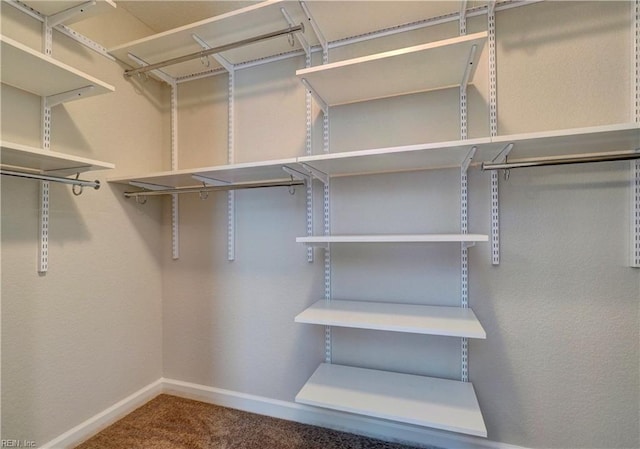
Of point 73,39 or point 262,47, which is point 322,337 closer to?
point 262,47

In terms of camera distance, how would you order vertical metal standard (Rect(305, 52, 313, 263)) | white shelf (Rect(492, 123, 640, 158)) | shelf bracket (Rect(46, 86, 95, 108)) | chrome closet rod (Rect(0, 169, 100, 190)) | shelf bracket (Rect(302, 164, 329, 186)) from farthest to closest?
vertical metal standard (Rect(305, 52, 313, 263)) < shelf bracket (Rect(302, 164, 329, 186)) < shelf bracket (Rect(46, 86, 95, 108)) < chrome closet rod (Rect(0, 169, 100, 190)) < white shelf (Rect(492, 123, 640, 158))

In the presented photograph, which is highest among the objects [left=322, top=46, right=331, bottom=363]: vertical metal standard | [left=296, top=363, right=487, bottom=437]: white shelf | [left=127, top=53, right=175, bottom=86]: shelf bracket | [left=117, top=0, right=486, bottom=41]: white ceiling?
[left=117, top=0, right=486, bottom=41]: white ceiling

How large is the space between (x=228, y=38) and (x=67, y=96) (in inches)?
34.4

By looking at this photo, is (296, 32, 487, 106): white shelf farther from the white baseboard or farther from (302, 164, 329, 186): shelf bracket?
the white baseboard

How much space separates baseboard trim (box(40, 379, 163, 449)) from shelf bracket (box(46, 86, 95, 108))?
1679mm

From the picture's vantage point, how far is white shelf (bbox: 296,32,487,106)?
1.28m

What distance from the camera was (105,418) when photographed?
1771mm

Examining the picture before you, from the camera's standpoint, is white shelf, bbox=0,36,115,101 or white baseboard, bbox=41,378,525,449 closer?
white shelf, bbox=0,36,115,101

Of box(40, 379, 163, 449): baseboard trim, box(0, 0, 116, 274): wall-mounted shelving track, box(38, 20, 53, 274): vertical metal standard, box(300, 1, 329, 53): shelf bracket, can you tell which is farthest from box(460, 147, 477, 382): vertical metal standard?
box(38, 20, 53, 274): vertical metal standard

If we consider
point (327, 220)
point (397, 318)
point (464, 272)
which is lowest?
point (397, 318)

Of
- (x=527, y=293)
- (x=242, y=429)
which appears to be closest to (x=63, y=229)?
(x=242, y=429)

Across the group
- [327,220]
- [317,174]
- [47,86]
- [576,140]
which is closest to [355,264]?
[327,220]

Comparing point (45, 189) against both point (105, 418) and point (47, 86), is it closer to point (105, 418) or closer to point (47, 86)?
point (47, 86)

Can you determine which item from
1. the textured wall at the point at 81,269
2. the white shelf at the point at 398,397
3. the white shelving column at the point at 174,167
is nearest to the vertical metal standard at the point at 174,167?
the white shelving column at the point at 174,167
